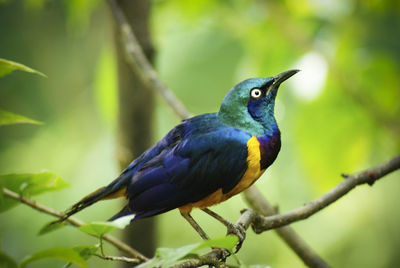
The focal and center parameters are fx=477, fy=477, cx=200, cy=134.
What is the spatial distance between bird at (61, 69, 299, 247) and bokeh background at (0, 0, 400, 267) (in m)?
0.67

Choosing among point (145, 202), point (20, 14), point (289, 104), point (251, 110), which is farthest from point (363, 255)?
point (20, 14)

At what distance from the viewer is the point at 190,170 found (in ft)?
7.04

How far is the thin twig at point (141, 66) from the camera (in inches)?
106

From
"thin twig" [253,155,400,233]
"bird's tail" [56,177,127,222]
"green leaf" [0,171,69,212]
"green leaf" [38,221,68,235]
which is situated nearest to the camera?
"green leaf" [0,171,69,212]

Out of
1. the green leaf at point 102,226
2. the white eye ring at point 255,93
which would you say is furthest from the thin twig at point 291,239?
the green leaf at point 102,226

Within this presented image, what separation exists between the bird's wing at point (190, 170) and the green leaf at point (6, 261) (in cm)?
90

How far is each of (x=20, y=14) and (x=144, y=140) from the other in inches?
103

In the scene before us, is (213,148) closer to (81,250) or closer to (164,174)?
(164,174)

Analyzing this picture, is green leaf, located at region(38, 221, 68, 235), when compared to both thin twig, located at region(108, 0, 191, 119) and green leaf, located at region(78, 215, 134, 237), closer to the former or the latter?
→ green leaf, located at region(78, 215, 134, 237)

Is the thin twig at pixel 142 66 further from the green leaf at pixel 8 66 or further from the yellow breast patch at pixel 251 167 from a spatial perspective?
the green leaf at pixel 8 66

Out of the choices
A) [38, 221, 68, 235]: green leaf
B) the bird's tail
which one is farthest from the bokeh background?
[38, 221, 68, 235]: green leaf

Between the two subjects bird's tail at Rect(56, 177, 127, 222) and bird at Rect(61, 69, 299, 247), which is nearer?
bird's tail at Rect(56, 177, 127, 222)

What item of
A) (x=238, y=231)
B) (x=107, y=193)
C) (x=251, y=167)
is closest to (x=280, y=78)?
(x=251, y=167)

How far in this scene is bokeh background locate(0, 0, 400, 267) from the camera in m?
3.04
